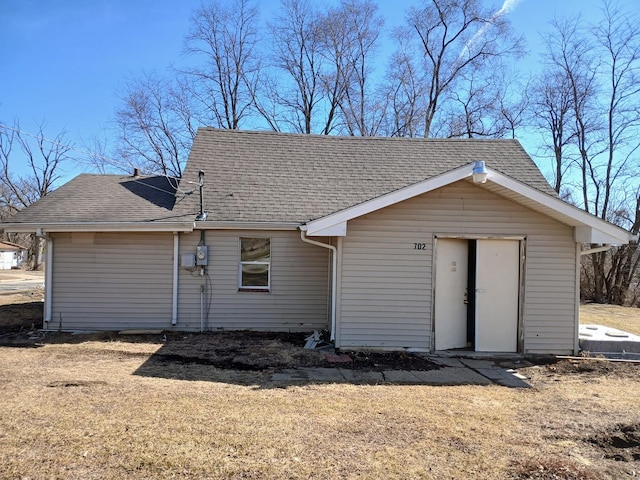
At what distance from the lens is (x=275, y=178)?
1203 centimetres

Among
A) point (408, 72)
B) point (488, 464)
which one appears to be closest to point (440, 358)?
point (488, 464)

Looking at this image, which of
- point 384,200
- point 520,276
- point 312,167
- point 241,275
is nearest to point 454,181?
point 384,200

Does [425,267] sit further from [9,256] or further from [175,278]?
[9,256]

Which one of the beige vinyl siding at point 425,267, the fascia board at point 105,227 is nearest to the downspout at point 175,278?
the fascia board at point 105,227

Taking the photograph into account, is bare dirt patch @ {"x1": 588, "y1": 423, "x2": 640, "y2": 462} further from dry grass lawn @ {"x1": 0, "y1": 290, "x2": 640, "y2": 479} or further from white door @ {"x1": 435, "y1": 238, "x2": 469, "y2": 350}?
white door @ {"x1": 435, "y1": 238, "x2": 469, "y2": 350}

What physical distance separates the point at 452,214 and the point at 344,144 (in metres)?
5.86

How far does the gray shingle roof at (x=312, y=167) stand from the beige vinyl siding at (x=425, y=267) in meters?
2.31

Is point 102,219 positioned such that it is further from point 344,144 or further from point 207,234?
point 344,144

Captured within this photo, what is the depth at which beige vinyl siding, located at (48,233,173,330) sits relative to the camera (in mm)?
10398

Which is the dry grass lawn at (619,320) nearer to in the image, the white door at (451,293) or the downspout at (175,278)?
the white door at (451,293)

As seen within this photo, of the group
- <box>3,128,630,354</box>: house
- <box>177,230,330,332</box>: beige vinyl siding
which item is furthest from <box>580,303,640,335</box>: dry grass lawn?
<box>177,230,330,332</box>: beige vinyl siding

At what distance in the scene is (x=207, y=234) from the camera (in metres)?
10.5

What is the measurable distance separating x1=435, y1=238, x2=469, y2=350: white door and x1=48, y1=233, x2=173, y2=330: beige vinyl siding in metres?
5.94

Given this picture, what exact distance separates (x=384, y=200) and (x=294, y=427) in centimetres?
469
